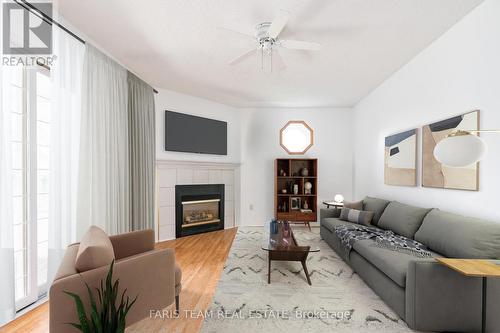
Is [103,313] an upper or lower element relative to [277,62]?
lower

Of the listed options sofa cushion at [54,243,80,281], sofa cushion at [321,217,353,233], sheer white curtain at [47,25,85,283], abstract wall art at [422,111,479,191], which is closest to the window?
sheer white curtain at [47,25,85,283]

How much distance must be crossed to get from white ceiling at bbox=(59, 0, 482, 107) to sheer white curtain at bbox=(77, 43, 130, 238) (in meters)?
0.34

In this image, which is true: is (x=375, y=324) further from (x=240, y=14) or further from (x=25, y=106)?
(x=25, y=106)

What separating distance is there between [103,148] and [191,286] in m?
1.85

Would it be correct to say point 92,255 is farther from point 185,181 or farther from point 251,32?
point 185,181

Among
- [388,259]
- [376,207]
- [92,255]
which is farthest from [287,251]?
[376,207]

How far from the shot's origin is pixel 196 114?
4930 mm

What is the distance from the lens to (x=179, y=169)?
15.2ft

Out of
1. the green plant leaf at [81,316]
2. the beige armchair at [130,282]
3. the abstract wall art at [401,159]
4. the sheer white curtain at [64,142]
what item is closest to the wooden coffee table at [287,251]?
the beige armchair at [130,282]

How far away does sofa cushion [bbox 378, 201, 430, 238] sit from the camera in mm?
2730

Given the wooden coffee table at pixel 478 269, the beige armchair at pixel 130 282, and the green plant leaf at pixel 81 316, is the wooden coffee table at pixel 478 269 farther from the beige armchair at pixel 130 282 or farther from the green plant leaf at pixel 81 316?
the green plant leaf at pixel 81 316

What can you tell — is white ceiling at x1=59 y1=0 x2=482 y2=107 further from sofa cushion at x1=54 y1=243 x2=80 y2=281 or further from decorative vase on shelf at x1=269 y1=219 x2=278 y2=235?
decorative vase on shelf at x1=269 y1=219 x2=278 y2=235

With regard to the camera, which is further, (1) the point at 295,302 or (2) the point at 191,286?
(2) the point at 191,286

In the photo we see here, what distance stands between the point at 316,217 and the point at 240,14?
4063mm
